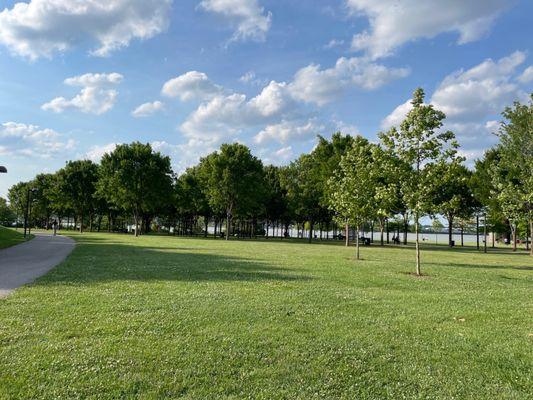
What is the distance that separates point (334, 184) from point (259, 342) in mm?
26075

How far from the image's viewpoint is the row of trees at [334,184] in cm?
1733

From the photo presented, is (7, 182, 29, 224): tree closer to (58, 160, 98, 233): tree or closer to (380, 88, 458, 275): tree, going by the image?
(58, 160, 98, 233): tree

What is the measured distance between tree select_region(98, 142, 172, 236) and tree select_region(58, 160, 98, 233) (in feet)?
35.4

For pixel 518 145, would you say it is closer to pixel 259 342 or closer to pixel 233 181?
pixel 233 181

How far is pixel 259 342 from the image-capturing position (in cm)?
604

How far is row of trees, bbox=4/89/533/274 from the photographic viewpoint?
1733 centimetres

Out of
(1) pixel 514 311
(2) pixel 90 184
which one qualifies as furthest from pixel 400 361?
(2) pixel 90 184

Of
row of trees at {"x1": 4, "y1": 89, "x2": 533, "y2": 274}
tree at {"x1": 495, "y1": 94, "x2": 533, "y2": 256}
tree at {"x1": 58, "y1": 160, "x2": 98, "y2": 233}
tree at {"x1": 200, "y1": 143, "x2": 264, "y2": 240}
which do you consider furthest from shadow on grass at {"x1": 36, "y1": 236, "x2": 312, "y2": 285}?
tree at {"x1": 58, "y1": 160, "x2": 98, "y2": 233}

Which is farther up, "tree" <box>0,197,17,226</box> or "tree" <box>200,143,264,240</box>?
"tree" <box>200,143,264,240</box>

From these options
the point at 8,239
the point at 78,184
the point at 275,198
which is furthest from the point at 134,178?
the point at 8,239

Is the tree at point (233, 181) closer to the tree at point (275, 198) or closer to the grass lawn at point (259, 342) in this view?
the tree at point (275, 198)

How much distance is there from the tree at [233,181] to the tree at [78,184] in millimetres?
23290

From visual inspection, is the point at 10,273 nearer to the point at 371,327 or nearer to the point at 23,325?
the point at 23,325

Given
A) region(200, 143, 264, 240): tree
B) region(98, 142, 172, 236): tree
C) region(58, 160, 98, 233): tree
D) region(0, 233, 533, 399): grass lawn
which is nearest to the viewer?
region(0, 233, 533, 399): grass lawn
